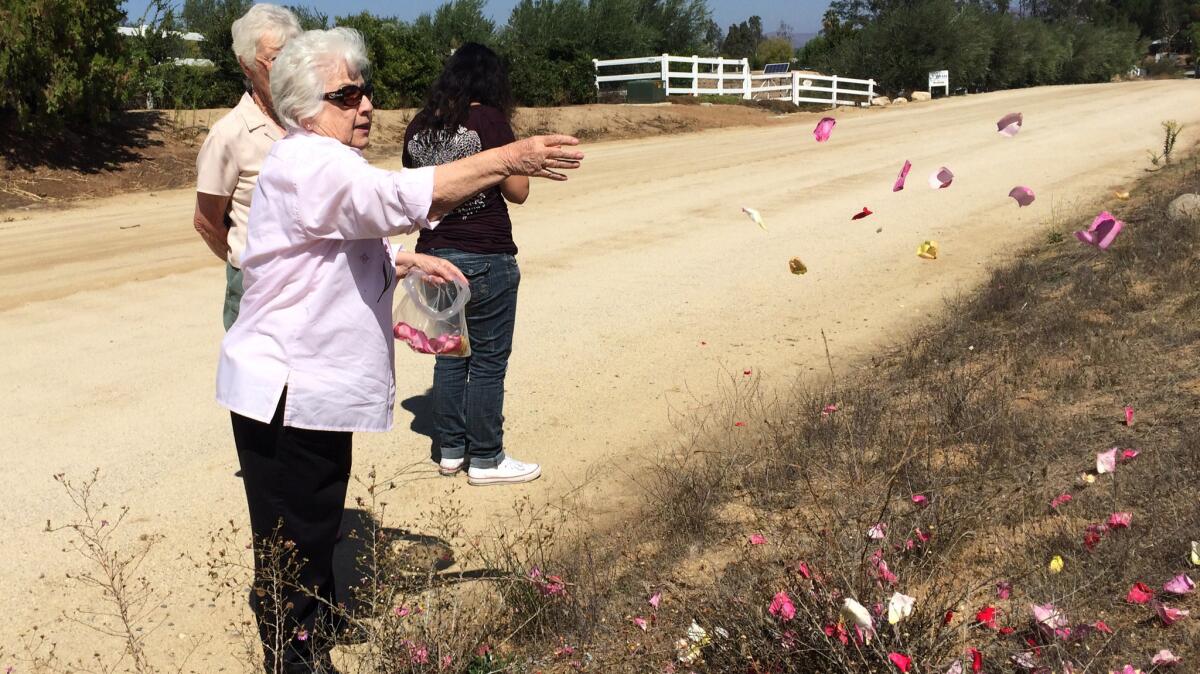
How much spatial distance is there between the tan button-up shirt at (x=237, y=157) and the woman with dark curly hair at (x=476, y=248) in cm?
76

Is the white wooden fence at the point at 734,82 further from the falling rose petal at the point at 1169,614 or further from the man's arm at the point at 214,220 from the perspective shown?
the falling rose petal at the point at 1169,614

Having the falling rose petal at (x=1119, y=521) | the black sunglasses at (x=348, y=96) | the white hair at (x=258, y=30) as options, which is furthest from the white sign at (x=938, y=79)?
the black sunglasses at (x=348, y=96)

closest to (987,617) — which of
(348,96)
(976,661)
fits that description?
(976,661)

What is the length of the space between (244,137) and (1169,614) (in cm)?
353

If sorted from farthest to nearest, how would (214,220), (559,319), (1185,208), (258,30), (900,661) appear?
(1185,208) → (559,319) → (214,220) → (258,30) → (900,661)

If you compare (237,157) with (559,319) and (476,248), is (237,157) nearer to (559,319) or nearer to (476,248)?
(476,248)

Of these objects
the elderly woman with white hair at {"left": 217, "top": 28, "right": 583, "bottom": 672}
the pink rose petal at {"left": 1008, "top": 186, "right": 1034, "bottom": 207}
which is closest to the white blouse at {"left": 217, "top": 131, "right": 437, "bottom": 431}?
the elderly woman with white hair at {"left": 217, "top": 28, "right": 583, "bottom": 672}

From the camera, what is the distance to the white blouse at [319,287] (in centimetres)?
289

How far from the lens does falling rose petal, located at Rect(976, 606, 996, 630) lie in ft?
10.7

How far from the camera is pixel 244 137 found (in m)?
4.22

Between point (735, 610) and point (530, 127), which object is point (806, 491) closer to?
point (735, 610)

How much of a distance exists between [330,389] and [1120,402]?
3.76 meters

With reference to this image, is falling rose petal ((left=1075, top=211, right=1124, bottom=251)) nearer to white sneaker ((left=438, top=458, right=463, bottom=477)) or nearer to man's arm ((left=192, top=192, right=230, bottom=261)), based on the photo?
white sneaker ((left=438, top=458, right=463, bottom=477))

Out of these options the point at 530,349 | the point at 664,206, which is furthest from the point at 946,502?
the point at 664,206
